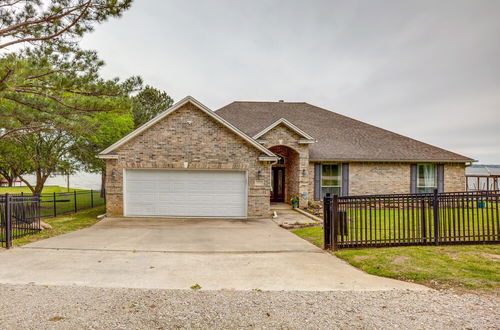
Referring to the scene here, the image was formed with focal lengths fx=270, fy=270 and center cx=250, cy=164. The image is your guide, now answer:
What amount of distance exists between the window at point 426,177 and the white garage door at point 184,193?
11.2m

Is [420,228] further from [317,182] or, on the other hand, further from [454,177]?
[454,177]

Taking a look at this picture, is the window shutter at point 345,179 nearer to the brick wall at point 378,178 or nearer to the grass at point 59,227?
the brick wall at point 378,178

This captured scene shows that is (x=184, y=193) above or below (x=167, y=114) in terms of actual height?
below

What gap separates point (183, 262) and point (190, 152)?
6801 millimetres

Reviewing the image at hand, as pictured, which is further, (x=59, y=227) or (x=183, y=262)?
(x=59, y=227)

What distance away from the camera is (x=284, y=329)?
11.1 ft

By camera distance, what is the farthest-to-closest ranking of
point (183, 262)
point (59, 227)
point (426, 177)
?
point (426, 177) < point (59, 227) < point (183, 262)

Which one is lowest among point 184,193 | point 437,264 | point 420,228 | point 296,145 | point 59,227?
point 59,227

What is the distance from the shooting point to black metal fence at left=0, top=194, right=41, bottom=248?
7.54 meters

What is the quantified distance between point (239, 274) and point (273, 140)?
10.3 metres

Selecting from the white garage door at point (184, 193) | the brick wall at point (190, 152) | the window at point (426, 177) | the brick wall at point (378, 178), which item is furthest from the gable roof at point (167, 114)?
the window at point (426, 177)

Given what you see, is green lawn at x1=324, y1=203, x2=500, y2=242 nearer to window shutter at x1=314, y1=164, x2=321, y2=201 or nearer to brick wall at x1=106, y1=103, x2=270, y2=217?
brick wall at x1=106, y1=103, x2=270, y2=217

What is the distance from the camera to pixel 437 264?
18.8 ft

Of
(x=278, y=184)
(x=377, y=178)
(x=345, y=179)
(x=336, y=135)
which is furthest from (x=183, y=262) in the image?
(x=336, y=135)
